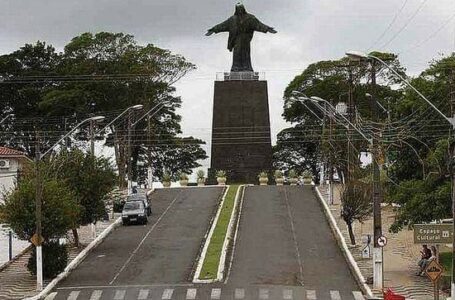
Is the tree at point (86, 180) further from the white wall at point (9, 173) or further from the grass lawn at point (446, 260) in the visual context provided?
the white wall at point (9, 173)

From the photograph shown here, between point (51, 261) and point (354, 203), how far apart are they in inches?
558

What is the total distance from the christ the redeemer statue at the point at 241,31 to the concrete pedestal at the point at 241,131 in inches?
102

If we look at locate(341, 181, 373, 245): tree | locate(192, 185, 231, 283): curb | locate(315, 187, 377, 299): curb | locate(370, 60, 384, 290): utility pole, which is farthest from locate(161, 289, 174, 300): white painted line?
locate(341, 181, 373, 245): tree

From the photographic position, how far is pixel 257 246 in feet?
150

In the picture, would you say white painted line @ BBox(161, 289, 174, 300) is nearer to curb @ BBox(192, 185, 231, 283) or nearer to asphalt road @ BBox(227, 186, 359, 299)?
curb @ BBox(192, 185, 231, 283)

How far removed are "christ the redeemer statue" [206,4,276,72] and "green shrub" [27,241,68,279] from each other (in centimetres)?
4324

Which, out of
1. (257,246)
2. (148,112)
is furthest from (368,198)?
(148,112)

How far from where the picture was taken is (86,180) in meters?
47.0

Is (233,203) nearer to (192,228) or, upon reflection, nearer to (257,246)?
(192,228)

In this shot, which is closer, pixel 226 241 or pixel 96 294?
pixel 96 294

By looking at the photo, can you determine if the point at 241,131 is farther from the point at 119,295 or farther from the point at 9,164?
the point at 119,295

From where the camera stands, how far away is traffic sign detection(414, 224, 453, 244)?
31938 mm

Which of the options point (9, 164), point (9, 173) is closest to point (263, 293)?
point (9, 173)

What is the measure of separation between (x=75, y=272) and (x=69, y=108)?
47.8 metres
